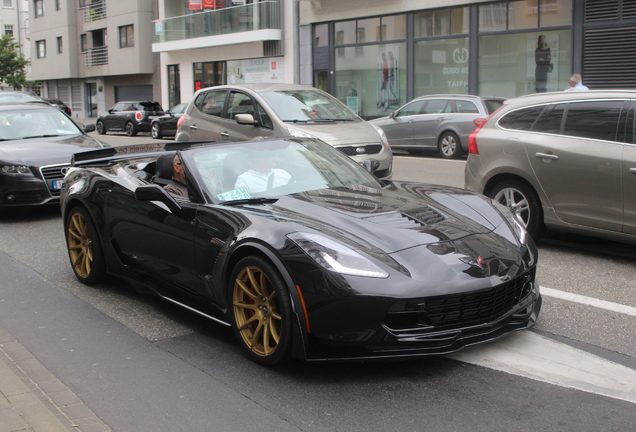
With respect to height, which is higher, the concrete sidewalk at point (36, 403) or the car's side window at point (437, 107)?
the car's side window at point (437, 107)

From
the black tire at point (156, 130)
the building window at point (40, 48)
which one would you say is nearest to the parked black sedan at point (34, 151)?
the black tire at point (156, 130)

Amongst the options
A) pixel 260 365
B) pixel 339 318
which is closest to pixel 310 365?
pixel 260 365

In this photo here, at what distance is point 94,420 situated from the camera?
3607mm

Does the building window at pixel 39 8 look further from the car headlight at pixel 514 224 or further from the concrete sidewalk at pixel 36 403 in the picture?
the car headlight at pixel 514 224

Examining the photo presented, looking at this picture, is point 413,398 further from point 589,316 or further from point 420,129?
point 420,129

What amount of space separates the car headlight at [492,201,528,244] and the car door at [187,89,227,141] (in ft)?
24.1

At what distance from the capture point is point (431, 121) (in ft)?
58.1

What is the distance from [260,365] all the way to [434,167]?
446 inches

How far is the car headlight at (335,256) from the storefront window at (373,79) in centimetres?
2301

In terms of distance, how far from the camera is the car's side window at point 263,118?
36.8 feet

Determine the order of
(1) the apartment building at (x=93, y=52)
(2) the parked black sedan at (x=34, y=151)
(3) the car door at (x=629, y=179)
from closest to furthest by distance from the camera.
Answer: (3) the car door at (x=629, y=179) → (2) the parked black sedan at (x=34, y=151) → (1) the apartment building at (x=93, y=52)

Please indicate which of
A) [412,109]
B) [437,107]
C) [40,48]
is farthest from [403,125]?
[40,48]

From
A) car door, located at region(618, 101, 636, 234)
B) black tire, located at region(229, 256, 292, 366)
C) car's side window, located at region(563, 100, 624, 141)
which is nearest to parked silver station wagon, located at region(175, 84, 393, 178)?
car's side window, located at region(563, 100, 624, 141)

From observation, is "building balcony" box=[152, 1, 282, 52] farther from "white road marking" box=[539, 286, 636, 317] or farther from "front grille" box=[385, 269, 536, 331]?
"front grille" box=[385, 269, 536, 331]
